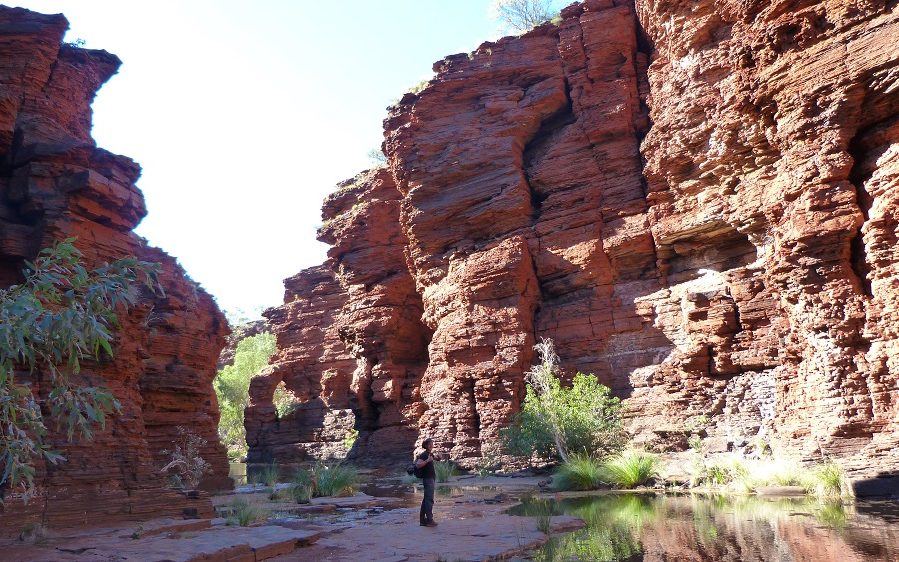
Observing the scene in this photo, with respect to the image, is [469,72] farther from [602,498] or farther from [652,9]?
[602,498]

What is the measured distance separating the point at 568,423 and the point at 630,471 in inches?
200

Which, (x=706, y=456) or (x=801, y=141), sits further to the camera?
(x=706, y=456)

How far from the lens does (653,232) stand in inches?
986

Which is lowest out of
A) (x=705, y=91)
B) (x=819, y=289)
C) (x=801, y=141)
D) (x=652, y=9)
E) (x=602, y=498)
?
(x=602, y=498)

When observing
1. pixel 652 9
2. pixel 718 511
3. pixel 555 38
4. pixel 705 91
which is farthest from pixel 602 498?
pixel 555 38

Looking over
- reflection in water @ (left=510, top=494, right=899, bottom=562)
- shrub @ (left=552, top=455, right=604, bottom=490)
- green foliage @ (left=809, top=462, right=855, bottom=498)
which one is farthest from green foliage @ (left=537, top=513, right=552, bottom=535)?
shrub @ (left=552, top=455, right=604, bottom=490)

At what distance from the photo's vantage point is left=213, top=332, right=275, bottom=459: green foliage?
56250 millimetres

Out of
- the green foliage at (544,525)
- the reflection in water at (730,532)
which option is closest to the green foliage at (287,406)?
the reflection in water at (730,532)

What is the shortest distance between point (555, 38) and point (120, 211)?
22012 mm

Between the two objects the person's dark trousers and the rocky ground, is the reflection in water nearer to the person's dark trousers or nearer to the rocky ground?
the rocky ground

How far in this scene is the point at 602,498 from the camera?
47.3ft

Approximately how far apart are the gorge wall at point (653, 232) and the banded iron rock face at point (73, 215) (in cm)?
1460

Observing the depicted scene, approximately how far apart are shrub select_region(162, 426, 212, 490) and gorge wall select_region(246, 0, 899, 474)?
10073 millimetres

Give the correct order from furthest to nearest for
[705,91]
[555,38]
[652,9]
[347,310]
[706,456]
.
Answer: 1. [347,310]
2. [555,38]
3. [652,9]
4. [705,91]
5. [706,456]
